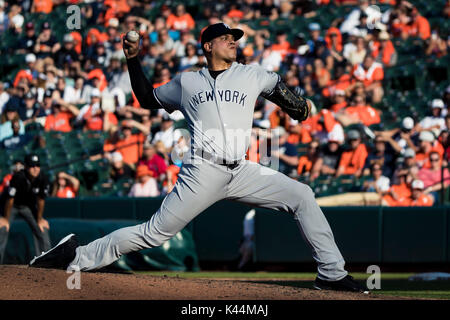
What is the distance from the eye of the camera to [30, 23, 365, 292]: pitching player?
5.93 metres

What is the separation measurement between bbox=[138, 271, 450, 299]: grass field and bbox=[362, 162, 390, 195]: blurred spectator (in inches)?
49.1

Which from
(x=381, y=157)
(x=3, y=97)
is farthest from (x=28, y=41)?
(x=381, y=157)

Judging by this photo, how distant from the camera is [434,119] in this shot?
12.9 m

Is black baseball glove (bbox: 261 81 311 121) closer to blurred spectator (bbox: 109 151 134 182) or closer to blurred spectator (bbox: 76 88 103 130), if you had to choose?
blurred spectator (bbox: 109 151 134 182)

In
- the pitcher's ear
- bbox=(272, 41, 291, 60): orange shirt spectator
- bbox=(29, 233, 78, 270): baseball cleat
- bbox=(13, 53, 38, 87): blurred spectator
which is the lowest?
bbox=(29, 233, 78, 270): baseball cleat

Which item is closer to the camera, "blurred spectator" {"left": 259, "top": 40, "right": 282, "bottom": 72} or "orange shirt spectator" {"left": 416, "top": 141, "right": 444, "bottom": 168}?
"orange shirt spectator" {"left": 416, "top": 141, "right": 444, "bottom": 168}

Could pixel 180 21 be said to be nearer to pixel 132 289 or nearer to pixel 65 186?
pixel 65 186

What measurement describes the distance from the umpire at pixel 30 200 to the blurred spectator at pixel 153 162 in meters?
A: 2.74

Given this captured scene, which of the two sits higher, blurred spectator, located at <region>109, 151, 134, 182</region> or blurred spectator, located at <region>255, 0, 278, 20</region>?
blurred spectator, located at <region>255, 0, 278, 20</region>

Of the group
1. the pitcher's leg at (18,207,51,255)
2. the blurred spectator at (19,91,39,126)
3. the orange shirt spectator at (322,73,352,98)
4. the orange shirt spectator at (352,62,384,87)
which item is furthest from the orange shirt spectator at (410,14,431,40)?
the pitcher's leg at (18,207,51,255)

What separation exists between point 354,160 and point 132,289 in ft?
23.0

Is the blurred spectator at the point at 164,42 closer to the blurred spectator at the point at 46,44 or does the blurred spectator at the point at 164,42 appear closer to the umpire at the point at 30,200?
the blurred spectator at the point at 46,44

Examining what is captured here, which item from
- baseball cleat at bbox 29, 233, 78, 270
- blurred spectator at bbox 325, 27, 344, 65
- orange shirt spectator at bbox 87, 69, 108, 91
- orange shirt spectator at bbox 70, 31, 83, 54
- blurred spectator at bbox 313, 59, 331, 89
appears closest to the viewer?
baseball cleat at bbox 29, 233, 78, 270
